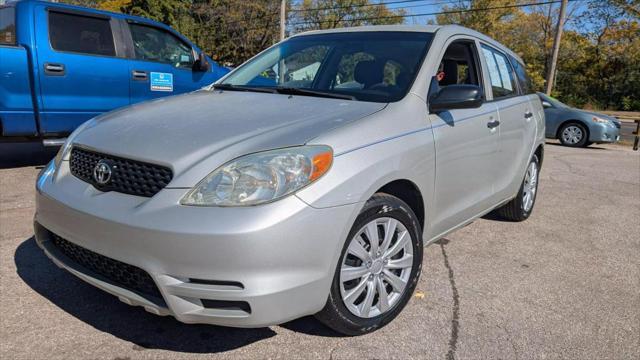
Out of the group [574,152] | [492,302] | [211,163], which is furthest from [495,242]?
[574,152]

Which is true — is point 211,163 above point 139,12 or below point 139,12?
below

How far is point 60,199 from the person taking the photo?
8.18 feet

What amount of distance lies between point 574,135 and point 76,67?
456 inches

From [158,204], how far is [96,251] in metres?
0.42

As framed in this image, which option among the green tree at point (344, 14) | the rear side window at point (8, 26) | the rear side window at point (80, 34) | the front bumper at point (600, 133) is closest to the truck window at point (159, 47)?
the rear side window at point (80, 34)

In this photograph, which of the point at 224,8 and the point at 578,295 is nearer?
the point at 578,295

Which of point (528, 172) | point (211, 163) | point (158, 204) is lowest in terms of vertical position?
point (528, 172)

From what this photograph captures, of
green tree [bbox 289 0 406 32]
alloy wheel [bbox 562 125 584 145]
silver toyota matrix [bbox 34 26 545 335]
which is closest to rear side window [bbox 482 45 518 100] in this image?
silver toyota matrix [bbox 34 26 545 335]

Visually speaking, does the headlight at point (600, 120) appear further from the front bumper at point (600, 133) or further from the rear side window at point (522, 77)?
the rear side window at point (522, 77)

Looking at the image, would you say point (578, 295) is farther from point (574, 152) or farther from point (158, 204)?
point (574, 152)

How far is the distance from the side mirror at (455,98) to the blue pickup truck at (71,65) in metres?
4.22

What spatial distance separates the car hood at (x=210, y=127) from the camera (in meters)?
2.29

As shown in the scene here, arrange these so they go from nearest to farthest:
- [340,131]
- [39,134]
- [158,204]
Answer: [158,204], [340,131], [39,134]

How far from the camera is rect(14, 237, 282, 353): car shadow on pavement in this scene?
2.52 m
